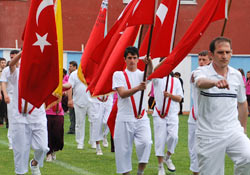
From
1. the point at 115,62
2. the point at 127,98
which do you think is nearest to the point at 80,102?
the point at 115,62

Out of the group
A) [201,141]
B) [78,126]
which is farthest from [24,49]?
[78,126]

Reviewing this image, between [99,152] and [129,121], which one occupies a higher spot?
[129,121]

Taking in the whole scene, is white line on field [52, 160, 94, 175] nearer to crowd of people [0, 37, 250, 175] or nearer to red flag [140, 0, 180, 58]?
crowd of people [0, 37, 250, 175]

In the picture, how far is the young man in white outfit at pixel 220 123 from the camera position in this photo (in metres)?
6.98

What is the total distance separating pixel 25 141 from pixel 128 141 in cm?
163

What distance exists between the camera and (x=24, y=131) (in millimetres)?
9727

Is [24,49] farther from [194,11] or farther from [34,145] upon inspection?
[194,11]

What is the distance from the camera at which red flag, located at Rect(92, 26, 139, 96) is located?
34.5 feet

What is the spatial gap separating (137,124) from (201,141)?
101 inches

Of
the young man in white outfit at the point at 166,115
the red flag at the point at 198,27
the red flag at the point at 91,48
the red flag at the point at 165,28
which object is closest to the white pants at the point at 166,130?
the young man in white outfit at the point at 166,115

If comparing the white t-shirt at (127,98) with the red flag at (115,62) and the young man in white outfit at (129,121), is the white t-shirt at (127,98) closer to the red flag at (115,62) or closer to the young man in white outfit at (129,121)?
the young man in white outfit at (129,121)

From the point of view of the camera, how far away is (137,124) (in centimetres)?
962

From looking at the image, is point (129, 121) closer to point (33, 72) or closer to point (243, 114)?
point (33, 72)

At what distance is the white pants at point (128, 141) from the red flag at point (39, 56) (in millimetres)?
1268
